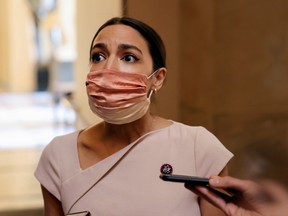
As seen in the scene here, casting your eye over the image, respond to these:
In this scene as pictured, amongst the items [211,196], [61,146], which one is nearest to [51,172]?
[61,146]

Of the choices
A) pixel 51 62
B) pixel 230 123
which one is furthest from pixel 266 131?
pixel 51 62

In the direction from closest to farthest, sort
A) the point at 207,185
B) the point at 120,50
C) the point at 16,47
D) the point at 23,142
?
the point at 207,185, the point at 120,50, the point at 23,142, the point at 16,47

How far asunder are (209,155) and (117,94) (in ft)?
0.48

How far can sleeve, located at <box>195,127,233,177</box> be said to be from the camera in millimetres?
603

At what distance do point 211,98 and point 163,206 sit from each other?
0.17 metres

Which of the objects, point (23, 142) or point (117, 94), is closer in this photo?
point (117, 94)

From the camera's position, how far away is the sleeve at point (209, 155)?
603mm

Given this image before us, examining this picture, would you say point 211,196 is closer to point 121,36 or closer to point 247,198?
point 247,198

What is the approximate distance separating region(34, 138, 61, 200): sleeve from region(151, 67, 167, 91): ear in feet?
0.56

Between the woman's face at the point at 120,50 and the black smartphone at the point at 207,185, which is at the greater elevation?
the woman's face at the point at 120,50

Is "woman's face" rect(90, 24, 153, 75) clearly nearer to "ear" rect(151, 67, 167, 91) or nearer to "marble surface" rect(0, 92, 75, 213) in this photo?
"ear" rect(151, 67, 167, 91)

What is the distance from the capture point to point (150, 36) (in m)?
0.63

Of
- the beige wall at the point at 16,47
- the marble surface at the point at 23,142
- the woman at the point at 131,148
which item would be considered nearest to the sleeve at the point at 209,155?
the woman at the point at 131,148

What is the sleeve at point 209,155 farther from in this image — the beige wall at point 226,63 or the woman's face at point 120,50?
the woman's face at point 120,50
